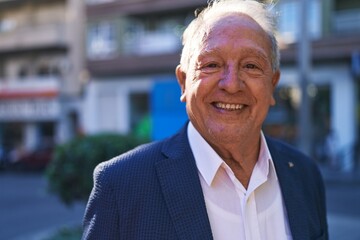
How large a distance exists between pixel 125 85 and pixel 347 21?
11134 millimetres

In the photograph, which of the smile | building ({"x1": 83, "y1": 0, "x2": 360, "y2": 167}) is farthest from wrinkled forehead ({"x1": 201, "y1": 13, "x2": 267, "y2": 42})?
building ({"x1": 83, "y1": 0, "x2": 360, "y2": 167})

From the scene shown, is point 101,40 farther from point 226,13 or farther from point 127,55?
point 226,13

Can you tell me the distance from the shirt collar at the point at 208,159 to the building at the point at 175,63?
13023 mm

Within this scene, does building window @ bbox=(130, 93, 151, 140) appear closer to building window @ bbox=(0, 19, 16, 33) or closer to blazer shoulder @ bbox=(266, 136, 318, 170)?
building window @ bbox=(0, 19, 16, 33)

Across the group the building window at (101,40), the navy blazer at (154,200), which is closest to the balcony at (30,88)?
the building window at (101,40)

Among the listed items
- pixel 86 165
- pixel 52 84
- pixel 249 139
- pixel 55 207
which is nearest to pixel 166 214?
pixel 249 139

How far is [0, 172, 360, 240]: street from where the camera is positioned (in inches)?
315

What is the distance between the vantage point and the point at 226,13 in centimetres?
165

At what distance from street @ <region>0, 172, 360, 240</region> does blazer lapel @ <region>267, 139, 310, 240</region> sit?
15.1 feet

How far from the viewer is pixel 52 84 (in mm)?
25719

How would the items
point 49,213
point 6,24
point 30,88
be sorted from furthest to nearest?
point 6,24, point 30,88, point 49,213

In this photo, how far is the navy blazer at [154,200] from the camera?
1513mm

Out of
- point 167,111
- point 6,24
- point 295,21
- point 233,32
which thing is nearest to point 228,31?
point 233,32

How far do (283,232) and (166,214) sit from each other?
19.4 inches
